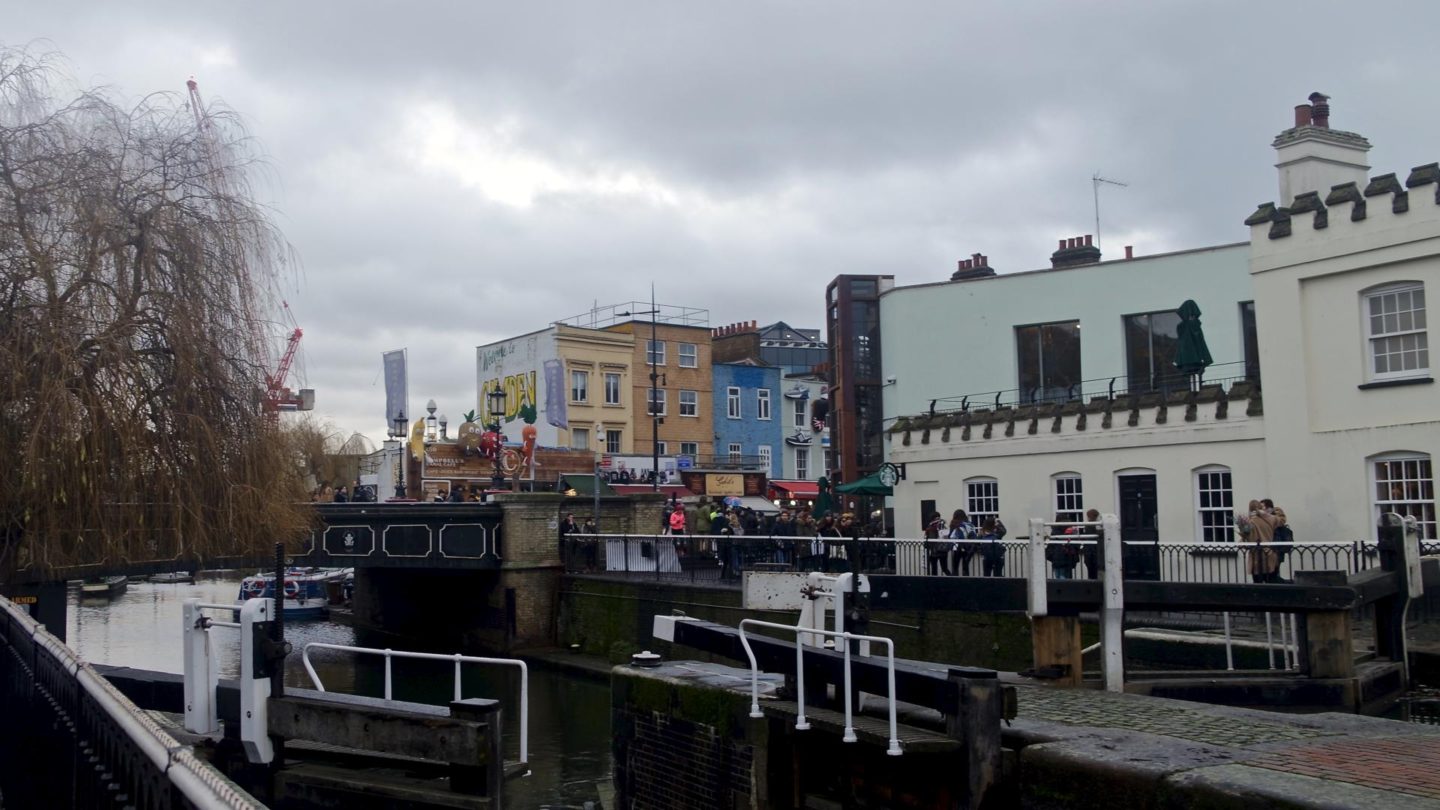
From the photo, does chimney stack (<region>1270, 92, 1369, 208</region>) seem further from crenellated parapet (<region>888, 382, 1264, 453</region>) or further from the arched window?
the arched window

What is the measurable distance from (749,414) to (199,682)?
55053 millimetres

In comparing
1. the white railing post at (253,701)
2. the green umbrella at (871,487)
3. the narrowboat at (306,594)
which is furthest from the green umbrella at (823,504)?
the white railing post at (253,701)

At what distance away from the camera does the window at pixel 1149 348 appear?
2894 cm

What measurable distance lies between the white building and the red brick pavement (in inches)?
554

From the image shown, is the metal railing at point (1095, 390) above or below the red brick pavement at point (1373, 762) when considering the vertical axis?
above

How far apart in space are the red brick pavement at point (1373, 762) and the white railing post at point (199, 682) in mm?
7427

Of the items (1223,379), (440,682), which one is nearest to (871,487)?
(1223,379)

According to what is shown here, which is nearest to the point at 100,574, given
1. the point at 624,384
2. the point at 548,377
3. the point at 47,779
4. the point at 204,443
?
the point at 204,443

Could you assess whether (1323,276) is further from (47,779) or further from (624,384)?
(624,384)

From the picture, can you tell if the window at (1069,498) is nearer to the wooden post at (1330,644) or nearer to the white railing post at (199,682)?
the wooden post at (1330,644)

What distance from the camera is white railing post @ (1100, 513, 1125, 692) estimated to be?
10156 mm

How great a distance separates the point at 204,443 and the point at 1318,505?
1765 centimetres

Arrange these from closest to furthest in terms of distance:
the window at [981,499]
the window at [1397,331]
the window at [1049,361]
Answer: the window at [1397,331], the window at [981,499], the window at [1049,361]

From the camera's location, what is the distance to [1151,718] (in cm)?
880
